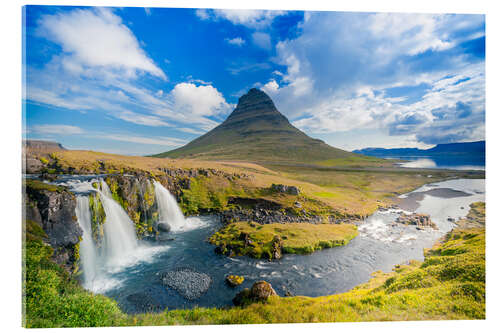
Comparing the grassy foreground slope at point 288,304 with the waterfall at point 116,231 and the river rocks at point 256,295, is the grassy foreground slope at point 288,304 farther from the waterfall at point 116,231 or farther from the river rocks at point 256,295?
the waterfall at point 116,231

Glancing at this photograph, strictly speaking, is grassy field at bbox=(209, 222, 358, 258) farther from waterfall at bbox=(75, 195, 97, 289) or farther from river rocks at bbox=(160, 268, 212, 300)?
waterfall at bbox=(75, 195, 97, 289)

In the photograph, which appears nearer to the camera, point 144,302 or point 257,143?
point 144,302

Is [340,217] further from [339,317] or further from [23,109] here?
[23,109]

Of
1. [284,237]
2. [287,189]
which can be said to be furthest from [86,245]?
[287,189]

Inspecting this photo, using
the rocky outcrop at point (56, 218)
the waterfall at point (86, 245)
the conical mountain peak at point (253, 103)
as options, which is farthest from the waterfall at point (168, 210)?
the conical mountain peak at point (253, 103)

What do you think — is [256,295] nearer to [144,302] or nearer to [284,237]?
[144,302]

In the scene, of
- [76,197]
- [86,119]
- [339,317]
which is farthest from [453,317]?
[86,119]

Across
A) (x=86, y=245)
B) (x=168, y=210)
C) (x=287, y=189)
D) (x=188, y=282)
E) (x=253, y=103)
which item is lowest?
(x=188, y=282)
